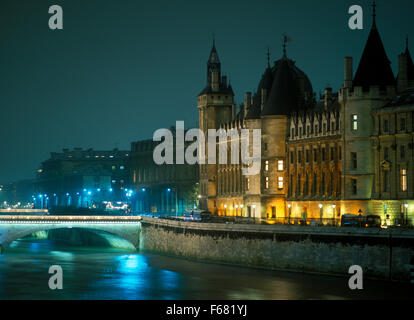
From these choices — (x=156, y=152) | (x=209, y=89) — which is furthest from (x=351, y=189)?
(x=156, y=152)

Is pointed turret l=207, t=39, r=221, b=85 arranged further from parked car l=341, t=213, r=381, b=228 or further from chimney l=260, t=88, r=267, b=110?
parked car l=341, t=213, r=381, b=228

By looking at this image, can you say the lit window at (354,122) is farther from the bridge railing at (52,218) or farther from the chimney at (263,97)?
the bridge railing at (52,218)

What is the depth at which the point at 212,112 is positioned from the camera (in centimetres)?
13412

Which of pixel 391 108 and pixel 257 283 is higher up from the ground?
pixel 391 108

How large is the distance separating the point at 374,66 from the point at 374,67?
11cm

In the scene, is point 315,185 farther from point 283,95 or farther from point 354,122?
point 354,122

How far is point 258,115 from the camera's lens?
371 feet

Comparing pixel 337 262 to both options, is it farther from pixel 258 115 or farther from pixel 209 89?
pixel 209 89

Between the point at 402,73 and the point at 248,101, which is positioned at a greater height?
the point at 248,101

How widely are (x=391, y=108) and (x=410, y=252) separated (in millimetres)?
19036

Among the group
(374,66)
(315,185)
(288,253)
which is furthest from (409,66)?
(288,253)

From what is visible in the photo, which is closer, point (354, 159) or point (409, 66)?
point (409, 66)
